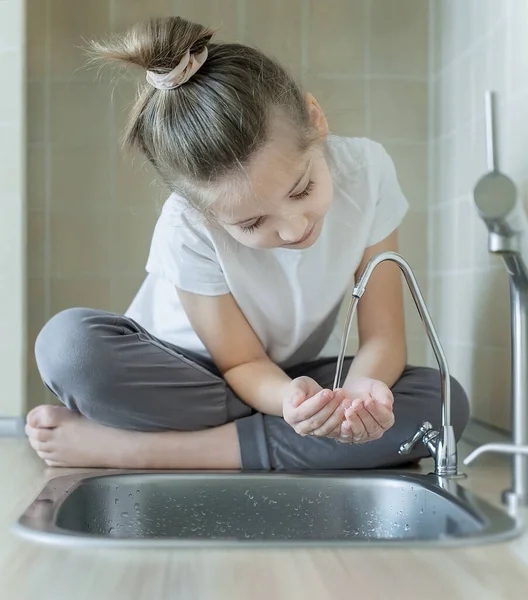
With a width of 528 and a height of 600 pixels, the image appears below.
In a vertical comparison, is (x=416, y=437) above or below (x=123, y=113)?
below

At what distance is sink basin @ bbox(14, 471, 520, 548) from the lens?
1.16m

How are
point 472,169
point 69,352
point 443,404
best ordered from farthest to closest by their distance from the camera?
point 472,169 → point 69,352 → point 443,404

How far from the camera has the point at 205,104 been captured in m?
1.16

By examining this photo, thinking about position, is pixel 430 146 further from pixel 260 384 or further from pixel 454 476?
pixel 454 476

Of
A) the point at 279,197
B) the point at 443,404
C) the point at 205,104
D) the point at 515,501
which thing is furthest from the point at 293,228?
the point at 515,501

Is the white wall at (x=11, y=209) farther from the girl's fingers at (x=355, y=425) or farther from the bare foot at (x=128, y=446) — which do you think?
the girl's fingers at (x=355, y=425)

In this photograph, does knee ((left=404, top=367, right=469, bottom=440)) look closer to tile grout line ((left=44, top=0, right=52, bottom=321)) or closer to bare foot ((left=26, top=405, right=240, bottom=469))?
bare foot ((left=26, top=405, right=240, bottom=469))

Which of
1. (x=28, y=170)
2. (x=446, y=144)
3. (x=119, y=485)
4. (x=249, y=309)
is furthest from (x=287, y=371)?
(x=28, y=170)

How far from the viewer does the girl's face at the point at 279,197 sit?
1.14 metres

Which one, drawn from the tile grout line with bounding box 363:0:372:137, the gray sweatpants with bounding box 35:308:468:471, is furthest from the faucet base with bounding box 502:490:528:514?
the tile grout line with bounding box 363:0:372:137

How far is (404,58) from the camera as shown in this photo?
2.16m

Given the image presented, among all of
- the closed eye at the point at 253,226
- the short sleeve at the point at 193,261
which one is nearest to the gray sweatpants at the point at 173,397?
the short sleeve at the point at 193,261

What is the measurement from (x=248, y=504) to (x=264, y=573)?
46cm

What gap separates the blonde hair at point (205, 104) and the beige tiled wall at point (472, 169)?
1.65ft
